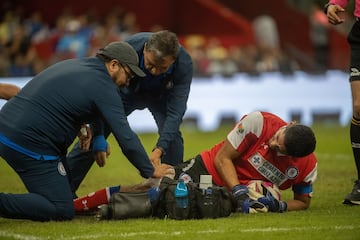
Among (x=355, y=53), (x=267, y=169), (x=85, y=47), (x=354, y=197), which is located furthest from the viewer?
(x=85, y=47)

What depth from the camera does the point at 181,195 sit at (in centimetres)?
891

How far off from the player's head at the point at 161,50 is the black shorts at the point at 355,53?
5.67 ft

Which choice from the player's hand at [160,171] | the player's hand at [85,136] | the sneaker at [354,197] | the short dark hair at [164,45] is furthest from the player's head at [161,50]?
the sneaker at [354,197]

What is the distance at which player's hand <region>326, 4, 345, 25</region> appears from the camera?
10016 mm

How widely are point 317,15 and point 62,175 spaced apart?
A: 2155 centimetres

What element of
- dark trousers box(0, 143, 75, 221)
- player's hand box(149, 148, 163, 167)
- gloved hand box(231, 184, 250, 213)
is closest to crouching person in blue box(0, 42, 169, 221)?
dark trousers box(0, 143, 75, 221)

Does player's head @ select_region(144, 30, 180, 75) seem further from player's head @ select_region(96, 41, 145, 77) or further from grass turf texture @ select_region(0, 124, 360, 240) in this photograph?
grass turf texture @ select_region(0, 124, 360, 240)

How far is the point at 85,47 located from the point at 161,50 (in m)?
13.5

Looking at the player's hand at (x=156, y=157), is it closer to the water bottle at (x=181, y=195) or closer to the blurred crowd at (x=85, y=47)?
the water bottle at (x=181, y=195)

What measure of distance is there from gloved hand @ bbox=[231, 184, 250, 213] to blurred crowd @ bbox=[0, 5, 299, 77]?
1187 centimetres

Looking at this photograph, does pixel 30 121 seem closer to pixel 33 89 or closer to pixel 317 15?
pixel 33 89

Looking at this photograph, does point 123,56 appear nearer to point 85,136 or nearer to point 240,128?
point 85,136

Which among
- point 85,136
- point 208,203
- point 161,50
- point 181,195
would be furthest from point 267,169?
point 85,136

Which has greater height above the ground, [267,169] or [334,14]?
[334,14]
